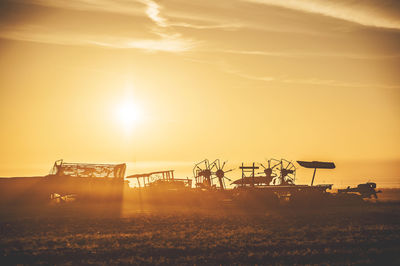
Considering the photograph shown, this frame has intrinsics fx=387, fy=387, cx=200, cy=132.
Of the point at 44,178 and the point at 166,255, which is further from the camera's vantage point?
the point at 44,178

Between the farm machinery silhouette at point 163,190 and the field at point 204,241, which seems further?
the farm machinery silhouette at point 163,190

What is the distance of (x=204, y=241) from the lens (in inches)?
929

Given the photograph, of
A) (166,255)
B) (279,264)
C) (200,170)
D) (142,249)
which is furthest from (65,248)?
(200,170)

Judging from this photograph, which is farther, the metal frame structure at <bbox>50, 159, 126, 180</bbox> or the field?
the metal frame structure at <bbox>50, 159, 126, 180</bbox>

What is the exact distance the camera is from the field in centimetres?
1891

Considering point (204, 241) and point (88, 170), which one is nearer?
point (204, 241)

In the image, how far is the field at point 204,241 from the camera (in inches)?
744

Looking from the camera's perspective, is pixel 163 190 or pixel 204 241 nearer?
pixel 204 241

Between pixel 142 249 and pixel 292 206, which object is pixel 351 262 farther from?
pixel 292 206

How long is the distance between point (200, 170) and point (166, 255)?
5738 cm

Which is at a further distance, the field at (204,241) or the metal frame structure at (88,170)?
the metal frame structure at (88,170)

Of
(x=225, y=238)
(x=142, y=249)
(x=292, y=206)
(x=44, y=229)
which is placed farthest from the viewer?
(x=292, y=206)

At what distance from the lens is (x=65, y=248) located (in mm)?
22062

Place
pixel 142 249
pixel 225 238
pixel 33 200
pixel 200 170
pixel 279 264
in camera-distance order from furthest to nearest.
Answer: pixel 200 170 → pixel 33 200 → pixel 225 238 → pixel 142 249 → pixel 279 264
